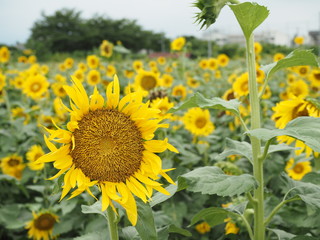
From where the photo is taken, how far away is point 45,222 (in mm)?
2215

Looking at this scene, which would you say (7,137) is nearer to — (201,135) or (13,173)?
(13,173)

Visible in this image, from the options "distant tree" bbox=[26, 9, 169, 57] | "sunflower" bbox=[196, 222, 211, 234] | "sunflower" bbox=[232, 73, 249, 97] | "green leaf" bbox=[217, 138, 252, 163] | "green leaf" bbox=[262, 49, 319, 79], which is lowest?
"sunflower" bbox=[196, 222, 211, 234]

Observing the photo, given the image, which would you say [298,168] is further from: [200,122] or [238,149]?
[238,149]

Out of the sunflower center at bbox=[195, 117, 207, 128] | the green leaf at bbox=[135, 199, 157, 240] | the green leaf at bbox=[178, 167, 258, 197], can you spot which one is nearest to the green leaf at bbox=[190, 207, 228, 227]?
the green leaf at bbox=[178, 167, 258, 197]

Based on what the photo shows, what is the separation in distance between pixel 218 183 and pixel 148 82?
260cm

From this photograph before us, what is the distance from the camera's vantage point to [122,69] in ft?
18.1

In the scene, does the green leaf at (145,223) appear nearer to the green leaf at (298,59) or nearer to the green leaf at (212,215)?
the green leaf at (212,215)

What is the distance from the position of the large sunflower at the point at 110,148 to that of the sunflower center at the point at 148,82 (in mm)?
2562

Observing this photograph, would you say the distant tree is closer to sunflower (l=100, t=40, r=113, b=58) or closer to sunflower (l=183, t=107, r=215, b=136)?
sunflower (l=100, t=40, r=113, b=58)

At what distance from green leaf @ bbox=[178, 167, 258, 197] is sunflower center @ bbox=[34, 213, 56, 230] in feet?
4.33

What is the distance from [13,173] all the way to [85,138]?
221 centimetres

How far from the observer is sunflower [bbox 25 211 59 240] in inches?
87.0

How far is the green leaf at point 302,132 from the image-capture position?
101 cm

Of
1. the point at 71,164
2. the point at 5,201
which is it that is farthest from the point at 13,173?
the point at 71,164
